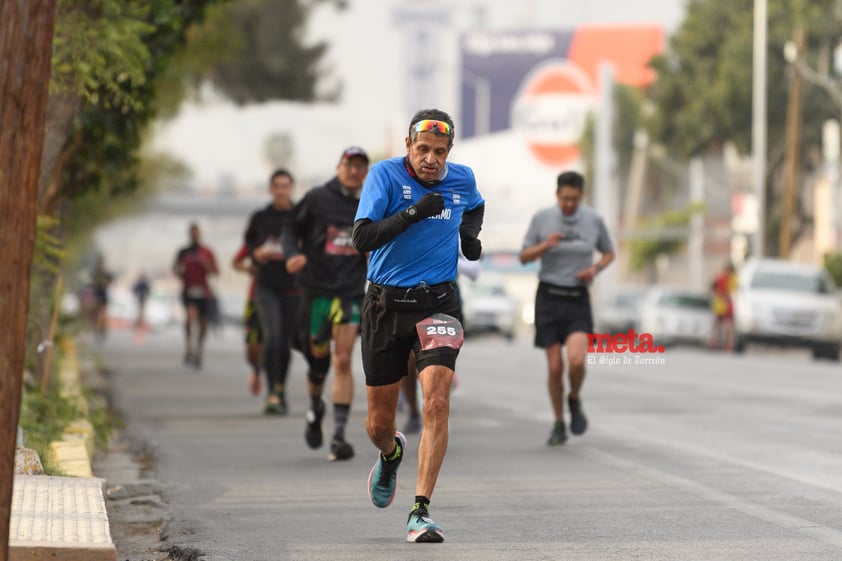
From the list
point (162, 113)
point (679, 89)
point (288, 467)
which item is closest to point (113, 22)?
point (288, 467)

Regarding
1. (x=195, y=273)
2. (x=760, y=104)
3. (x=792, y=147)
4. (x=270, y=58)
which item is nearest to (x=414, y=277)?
(x=195, y=273)

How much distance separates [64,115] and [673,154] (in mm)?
42673

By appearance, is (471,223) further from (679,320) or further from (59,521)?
(679,320)

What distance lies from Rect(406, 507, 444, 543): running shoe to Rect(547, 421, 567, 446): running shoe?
4.67 m

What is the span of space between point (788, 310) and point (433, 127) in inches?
1072

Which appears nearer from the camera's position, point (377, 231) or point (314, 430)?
point (377, 231)

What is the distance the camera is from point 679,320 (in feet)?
134

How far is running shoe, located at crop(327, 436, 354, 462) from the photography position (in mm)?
11523

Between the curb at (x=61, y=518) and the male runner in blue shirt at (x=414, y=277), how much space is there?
4.46 ft

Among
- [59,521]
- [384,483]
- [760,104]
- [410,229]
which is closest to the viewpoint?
[59,521]

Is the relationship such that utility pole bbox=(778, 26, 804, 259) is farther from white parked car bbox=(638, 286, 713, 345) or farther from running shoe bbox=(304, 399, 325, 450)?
running shoe bbox=(304, 399, 325, 450)

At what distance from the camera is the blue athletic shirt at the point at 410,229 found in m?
8.15

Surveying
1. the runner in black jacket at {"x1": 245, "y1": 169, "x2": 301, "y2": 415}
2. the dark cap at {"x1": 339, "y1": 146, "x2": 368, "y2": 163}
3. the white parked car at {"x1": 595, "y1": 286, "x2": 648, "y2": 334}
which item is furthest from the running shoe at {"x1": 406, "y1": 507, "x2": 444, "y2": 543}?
the white parked car at {"x1": 595, "y1": 286, "x2": 648, "y2": 334}

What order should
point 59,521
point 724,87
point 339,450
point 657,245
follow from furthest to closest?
point 657,245, point 724,87, point 339,450, point 59,521
